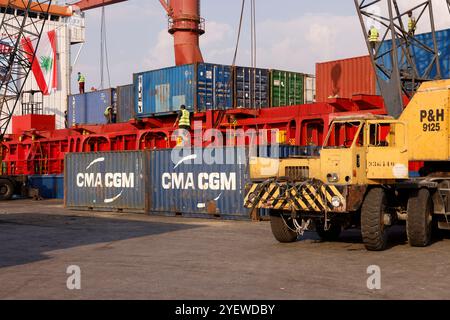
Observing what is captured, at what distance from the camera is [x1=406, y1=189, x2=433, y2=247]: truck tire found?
41.5 feet

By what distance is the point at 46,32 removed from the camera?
239 feet

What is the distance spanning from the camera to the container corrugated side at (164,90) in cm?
2806

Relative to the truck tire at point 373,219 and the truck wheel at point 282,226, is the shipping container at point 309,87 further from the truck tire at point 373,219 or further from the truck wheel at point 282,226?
the truck tire at point 373,219

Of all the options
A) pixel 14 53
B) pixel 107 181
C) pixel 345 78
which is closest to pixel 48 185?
pixel 14 53

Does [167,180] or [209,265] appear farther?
[167,180]

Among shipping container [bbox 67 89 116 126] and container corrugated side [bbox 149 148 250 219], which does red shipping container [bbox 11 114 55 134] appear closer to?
shipping container [bbox 67 89 116 126]

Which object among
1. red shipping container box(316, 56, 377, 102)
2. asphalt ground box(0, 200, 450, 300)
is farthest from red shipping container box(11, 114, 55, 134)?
asphalt ground box(0, 200, 450, 300)

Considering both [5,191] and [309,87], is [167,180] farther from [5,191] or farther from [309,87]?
[5,191]

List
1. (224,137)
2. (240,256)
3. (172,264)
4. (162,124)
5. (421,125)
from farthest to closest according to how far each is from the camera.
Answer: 1. (162,124)
2. (224,137)
3. (421,125)
4. (240,256)
5. (172,264)

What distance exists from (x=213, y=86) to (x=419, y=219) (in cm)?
1708

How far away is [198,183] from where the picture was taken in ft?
68.8
